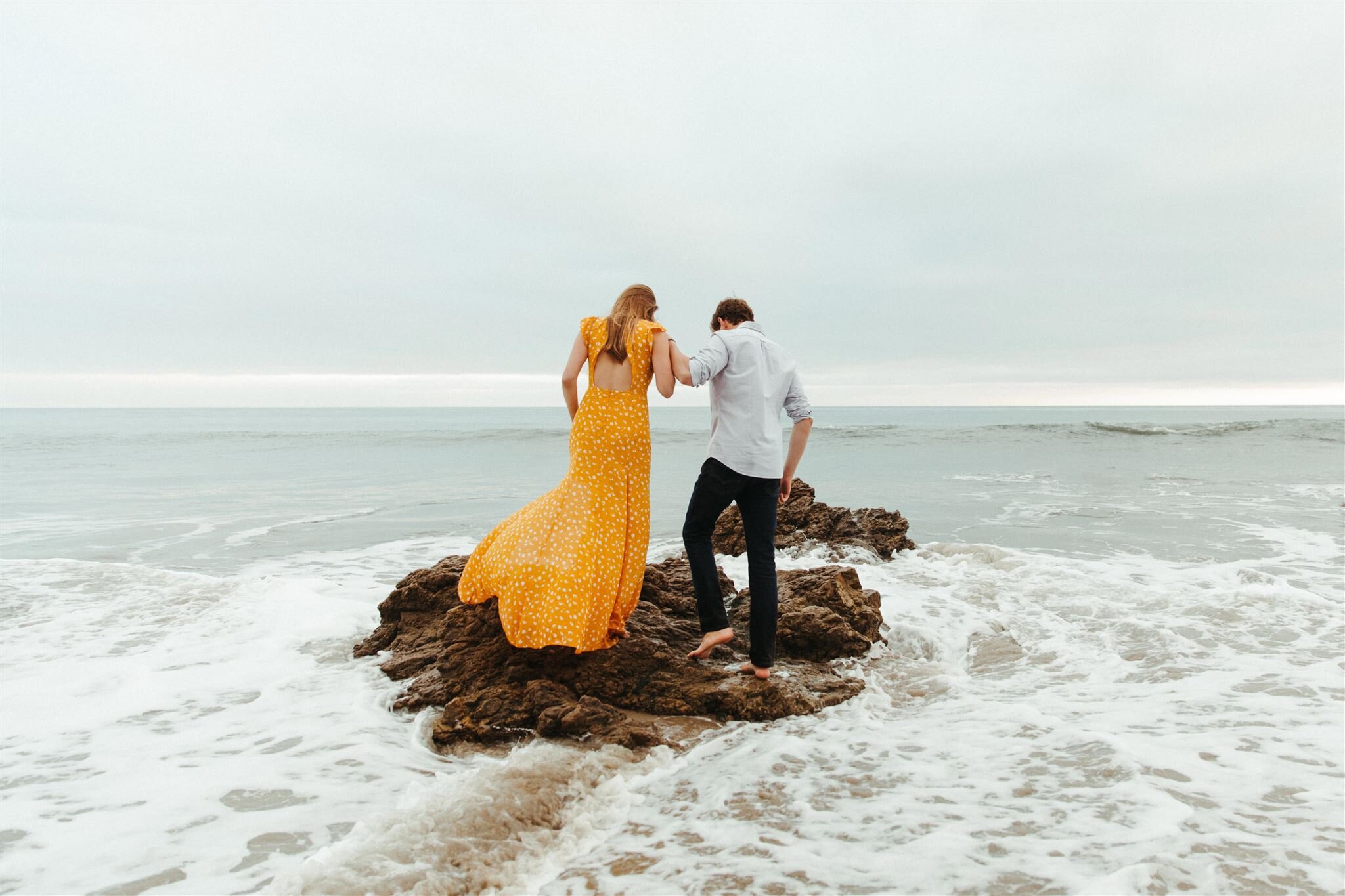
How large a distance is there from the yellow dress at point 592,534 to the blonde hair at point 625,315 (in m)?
0.05

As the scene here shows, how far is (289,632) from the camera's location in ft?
20.2

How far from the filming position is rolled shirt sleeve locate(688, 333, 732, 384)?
4.25m

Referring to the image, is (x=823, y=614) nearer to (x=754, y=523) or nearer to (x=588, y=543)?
(x=754, y=523)

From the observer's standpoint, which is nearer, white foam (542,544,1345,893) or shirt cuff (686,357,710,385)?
white foam (542,544,1345,893)

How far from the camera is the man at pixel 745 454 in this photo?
4.34 m

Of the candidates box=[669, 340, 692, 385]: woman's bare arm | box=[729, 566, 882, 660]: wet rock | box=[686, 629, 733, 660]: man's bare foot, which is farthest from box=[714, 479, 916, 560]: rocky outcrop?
box=[669, 340, 692, 385]: woman's bare arm

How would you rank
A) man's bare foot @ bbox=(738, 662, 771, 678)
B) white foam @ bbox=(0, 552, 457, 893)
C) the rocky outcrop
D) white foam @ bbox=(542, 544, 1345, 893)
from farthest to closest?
1. the rocky outcrop
2. man's bare foot @ bbox=(738, 662, 771, 678)
3. white foam @ bbox=(0, 552, 457, 893)
4. white foam @ bbox=(542, 544, 1345, 893)

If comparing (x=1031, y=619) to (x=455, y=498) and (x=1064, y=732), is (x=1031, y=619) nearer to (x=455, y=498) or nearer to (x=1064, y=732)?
(x=1064, y=732)

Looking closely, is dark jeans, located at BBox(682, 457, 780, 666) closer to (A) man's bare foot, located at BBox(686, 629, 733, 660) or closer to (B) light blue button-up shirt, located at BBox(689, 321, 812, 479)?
(B) light blue button-up shirt, located at BBox(689, 321, 812, 479)

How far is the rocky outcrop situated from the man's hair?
14.6 feet

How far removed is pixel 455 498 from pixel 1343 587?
609 inches

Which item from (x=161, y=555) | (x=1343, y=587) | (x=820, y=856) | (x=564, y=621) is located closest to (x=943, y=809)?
(x=820, y=856)

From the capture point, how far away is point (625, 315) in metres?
4.41

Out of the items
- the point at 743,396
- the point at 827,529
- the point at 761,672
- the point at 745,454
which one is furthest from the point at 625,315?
the point at 827,529
